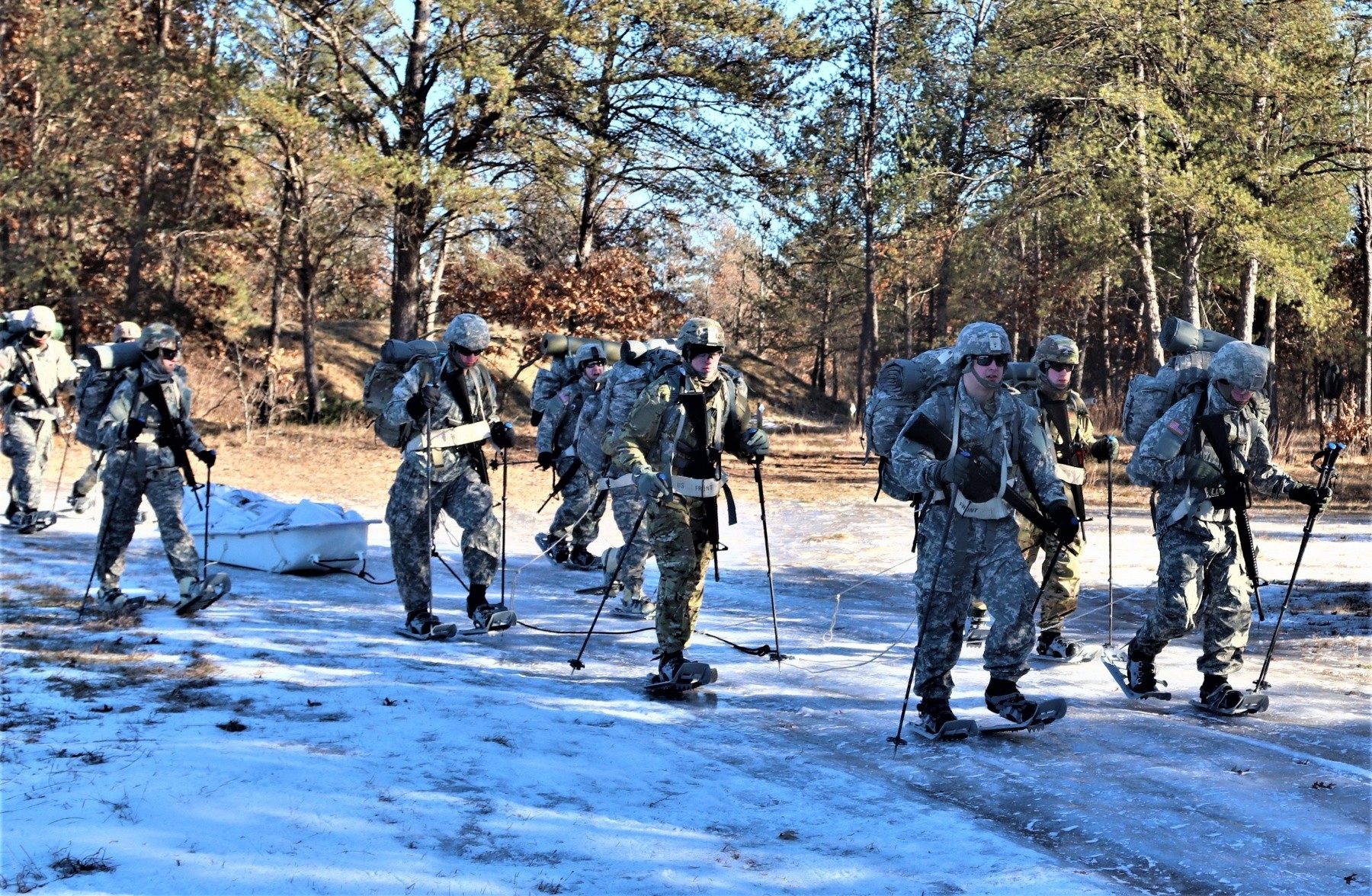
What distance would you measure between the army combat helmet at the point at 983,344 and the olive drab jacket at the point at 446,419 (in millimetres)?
3809

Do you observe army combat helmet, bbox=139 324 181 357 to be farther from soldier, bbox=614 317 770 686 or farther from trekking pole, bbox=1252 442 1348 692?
trekking pole, bbox=1252 442 1348 692

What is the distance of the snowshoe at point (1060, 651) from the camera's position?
8.77 m

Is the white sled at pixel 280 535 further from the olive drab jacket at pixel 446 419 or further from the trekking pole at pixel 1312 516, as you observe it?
the trekking pole at pixel 1312 516

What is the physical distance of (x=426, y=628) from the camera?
29.2 ft

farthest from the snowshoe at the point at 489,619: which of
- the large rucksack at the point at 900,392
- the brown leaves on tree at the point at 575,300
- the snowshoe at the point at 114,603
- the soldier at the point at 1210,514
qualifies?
the brown leaves on tree at the point at 575,300

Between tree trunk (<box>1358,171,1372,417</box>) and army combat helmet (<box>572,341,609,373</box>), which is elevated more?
tree trunk (<box>1358,171,1372,417</box>)

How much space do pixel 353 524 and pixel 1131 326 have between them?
43.6m

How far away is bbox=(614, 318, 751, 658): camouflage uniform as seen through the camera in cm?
755

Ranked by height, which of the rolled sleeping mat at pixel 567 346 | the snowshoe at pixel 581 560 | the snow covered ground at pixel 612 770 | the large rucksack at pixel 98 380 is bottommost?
the snow covered ground at pixel 612 770

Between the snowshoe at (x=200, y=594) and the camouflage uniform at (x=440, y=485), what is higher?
the camouflage uniform at (x=440, y=485)

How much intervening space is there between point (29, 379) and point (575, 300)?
13.5 m

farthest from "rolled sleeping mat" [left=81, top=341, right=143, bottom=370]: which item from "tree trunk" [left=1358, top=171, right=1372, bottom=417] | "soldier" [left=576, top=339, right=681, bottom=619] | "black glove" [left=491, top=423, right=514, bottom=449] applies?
"tree trunk" [left=1358, top=171, right=1372, bottom=417]

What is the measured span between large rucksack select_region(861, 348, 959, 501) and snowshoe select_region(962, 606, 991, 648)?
229 cm

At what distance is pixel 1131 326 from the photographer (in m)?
49.7
